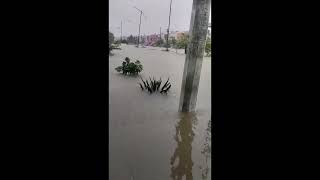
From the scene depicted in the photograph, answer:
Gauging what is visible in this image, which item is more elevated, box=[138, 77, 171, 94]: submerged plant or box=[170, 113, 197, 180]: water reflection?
box=[138, 77, 171, 94]: submerged plant

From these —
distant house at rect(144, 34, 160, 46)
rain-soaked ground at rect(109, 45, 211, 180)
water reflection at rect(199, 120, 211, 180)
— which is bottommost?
water reflection at rect(199, 120, 211, 180)

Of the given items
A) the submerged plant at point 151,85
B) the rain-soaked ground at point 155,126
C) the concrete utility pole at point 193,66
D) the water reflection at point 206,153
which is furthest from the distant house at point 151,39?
the water reflection at point 206,153

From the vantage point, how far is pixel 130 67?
2.48 metres

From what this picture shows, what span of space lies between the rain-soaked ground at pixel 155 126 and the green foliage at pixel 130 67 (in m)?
0.05

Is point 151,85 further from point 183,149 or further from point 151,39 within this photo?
point 183,149

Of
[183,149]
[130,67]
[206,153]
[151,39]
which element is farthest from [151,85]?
[206,153]

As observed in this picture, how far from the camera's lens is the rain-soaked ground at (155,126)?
216cm

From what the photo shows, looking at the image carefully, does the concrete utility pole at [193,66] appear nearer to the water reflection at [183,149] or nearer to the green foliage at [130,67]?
the water reflection at [183,149]

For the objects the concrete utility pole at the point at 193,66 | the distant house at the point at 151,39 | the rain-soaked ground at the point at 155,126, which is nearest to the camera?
the rain-soaked ground at the point at 155,126

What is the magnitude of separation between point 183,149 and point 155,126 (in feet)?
1.18

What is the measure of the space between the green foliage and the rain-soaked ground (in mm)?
45

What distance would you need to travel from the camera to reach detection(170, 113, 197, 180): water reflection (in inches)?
88.1

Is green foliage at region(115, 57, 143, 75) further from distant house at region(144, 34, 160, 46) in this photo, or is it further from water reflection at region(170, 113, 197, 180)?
water reflection at region(170, 113, 197, 180)

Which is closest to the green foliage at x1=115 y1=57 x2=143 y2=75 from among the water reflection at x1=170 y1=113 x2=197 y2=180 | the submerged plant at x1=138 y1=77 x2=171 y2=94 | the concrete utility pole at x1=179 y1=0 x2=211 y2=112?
the submerged plant at x1=138 y1=77 x2=171 y2=94
